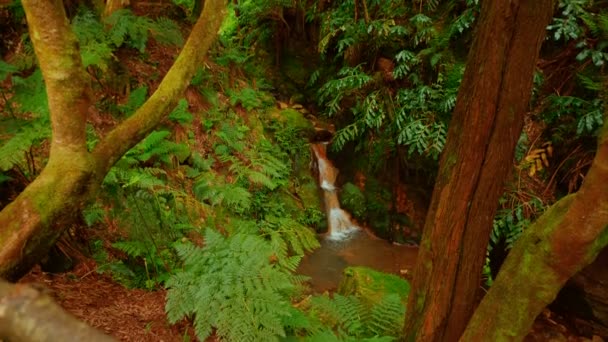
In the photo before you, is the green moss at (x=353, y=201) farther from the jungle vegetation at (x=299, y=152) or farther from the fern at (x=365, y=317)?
the fern at (x=365, y=317)

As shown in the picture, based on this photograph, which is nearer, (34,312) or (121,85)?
(34,312)

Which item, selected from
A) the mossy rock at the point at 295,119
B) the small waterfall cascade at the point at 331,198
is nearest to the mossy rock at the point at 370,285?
the small waterfall cascade at the point at 331,198

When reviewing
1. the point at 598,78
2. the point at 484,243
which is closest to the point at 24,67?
the point at 484,243

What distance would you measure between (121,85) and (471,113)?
5.06 metres

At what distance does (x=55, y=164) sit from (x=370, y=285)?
11.3ft

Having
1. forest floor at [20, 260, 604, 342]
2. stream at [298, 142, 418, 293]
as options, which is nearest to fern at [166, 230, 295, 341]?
forest floor at [20, 260, 604, 342]

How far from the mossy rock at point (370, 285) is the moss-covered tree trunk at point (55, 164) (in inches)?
118

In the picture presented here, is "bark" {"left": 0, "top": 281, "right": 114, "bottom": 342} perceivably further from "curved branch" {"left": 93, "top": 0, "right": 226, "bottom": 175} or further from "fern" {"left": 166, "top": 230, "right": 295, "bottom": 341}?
"curved branch" {"left": 93, "top": 0, "right": 226, "bottom": 175}

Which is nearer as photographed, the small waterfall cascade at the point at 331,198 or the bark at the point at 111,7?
the bark at the point at 111,7

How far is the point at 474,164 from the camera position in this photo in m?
2.42

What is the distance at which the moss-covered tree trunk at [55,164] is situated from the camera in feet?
7.09

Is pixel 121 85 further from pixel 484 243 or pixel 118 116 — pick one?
pixel 484 243

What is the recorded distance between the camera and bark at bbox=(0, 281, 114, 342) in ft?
1.94

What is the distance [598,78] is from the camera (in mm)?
4648
